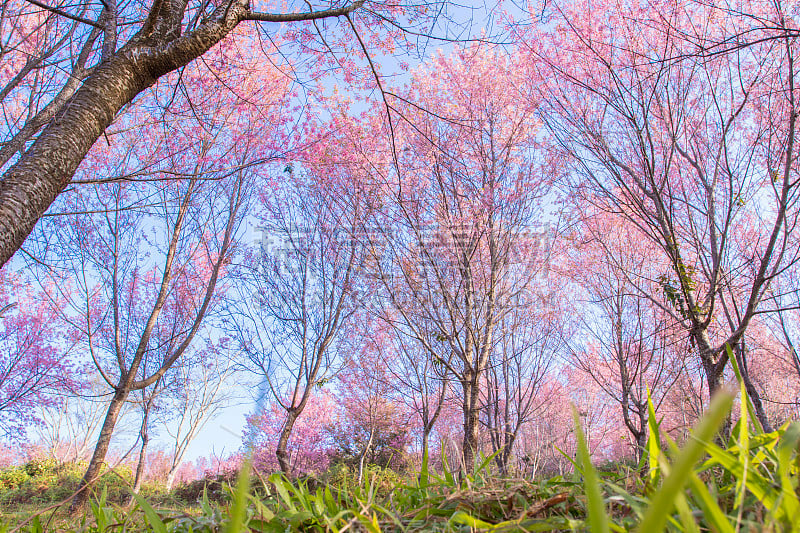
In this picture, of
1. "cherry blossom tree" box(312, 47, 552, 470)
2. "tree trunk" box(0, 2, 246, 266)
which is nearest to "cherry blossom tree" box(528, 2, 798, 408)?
"cherry blossom tree" box(312, 47, 552, 470)

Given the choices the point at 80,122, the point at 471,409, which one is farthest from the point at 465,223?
the point at 80,122

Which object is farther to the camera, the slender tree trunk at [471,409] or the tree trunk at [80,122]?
the slender tree trunk at [471,409]

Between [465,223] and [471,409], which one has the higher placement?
[465,223]

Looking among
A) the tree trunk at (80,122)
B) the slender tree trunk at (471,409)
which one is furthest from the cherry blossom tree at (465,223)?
the tree trunk at (80,122)

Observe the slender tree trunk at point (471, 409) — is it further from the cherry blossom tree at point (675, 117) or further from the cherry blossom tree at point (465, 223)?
the cherry blossom tree at point (675, 117)

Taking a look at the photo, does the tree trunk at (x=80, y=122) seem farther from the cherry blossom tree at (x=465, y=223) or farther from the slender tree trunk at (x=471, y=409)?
the slender tree trunk at (x=471, y=409)

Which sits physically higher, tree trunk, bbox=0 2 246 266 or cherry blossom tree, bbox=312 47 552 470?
cherry blossom tree, bbox=312 47 552 470

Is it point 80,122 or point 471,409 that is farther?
point 471,409

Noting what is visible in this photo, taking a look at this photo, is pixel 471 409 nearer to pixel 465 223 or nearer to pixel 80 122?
pixel 465 223

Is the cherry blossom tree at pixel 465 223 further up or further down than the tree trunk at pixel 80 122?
further up

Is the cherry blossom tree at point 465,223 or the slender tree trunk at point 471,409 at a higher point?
the cherry blossom tree at point 465,223

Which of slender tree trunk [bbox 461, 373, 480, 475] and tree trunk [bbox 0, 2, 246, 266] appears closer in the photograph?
tree trunk [bbox 0, 2, 246, 266]

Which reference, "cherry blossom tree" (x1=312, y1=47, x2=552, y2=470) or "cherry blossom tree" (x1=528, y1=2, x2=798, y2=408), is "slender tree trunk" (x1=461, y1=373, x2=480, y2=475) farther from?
"cherry blossom tree" (x1=528, y1=2, x2=798, y2=408)

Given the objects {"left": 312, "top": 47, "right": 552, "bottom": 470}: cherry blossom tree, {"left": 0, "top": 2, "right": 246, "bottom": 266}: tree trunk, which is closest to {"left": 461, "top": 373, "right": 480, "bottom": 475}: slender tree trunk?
{"left": 312, "top": 47, "right": 552, "bottom": 470}: cherry blossom tree
